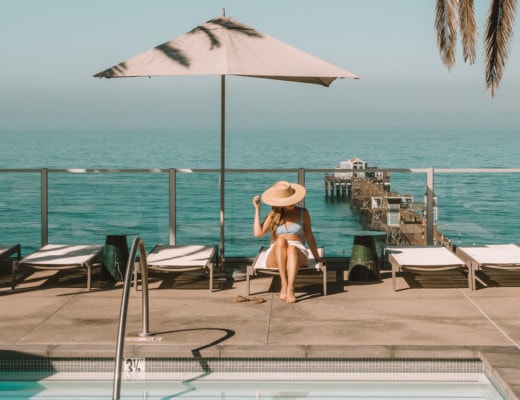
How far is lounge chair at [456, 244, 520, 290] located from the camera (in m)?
8.24

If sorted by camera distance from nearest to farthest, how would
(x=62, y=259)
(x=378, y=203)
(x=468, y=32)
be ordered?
1. (x=62, y=259)
2. (x=378, y=203)
3. (x=468, y=32)

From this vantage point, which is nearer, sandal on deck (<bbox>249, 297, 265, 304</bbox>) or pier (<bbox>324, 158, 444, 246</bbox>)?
sandal on deck (<bbox>249, 297, 265, 304</bbox>)

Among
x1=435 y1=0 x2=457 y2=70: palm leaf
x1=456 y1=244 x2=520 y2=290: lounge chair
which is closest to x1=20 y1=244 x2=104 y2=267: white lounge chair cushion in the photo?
x1=456 y1=244 x2=520 y2=290: lounge chair

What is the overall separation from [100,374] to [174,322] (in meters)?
1.10

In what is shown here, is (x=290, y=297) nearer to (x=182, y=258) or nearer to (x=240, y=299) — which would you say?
(x=240, y=299)

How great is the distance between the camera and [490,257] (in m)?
8.55

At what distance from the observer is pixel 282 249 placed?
796 centimetres

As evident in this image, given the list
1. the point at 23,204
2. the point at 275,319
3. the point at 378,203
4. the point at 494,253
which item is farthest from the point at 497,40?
the point at 23,204

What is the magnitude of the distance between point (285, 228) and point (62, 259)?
2096 millimetres

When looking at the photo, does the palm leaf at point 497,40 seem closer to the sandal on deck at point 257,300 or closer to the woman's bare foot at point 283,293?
the woman's bare foot at point 283,293

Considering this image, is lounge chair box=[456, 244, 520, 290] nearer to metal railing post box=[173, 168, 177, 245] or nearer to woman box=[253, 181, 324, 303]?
woman box=[253, 181, 324, 303]

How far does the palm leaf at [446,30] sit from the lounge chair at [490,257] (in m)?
4.10

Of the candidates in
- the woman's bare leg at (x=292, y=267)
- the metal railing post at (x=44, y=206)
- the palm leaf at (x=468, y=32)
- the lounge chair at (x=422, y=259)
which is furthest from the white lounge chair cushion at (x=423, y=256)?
the palm leaf at (x=468, y=32)

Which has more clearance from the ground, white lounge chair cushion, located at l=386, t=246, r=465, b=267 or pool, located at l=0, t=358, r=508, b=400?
white lounge chair cushion, located at l=386, t=246, r=465, b=267
